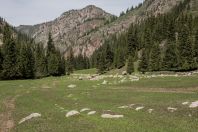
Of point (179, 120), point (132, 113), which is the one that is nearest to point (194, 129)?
point (179, 120)

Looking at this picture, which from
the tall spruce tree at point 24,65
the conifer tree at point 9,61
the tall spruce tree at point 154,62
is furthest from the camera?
the tall spruce tree at point 154,62

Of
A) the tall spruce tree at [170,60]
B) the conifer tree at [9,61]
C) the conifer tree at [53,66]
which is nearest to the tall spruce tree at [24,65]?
the conifer tree at [9,61]

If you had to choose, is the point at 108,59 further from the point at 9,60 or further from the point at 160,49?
the point at 9,60

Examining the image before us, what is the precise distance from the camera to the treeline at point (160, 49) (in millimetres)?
112062

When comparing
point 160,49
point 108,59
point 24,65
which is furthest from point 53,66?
point 160,49

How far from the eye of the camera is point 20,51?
111312mm

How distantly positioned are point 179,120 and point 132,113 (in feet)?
20.2

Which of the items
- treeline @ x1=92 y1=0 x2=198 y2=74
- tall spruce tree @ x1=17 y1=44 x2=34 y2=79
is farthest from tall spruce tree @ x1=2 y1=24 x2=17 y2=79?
treeline @ x1=92 y1=0 x2=198 y2=74

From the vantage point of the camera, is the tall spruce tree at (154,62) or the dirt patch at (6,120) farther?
the tall spruce tree at (154,62)

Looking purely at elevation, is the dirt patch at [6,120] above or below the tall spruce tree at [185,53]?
below

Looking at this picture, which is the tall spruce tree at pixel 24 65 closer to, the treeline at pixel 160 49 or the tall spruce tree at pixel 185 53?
the treeline at pixel 160 49

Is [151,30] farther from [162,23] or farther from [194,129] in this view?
[194,129]

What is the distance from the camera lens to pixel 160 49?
14600 cm

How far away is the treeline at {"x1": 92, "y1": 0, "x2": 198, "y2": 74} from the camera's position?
112062 millimetres
